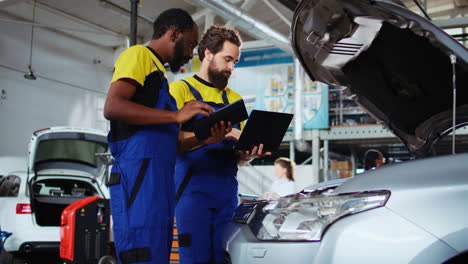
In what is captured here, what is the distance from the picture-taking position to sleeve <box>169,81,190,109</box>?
2.13 meters

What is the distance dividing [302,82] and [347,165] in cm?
243

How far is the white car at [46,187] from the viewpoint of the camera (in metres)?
5.61

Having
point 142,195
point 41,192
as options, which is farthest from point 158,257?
point 41,192

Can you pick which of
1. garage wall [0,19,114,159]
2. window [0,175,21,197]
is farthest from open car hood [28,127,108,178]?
garage wall [0,19,114,159]

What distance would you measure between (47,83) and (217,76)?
40.3 feet

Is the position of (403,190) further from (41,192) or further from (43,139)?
(41,192)

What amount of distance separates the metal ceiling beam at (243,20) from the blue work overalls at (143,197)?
7.23 m

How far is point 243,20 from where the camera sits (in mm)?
9453

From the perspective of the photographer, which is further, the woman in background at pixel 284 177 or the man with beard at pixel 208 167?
the woman in background at pixel 284 177

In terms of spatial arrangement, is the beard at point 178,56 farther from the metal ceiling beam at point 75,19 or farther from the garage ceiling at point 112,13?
the metal ceiling beam at point 75,19

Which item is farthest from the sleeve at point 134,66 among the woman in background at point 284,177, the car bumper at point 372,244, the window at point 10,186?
the window at point 10,186

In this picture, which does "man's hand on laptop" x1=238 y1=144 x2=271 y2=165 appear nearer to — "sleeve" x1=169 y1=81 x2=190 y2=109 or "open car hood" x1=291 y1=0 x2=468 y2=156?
"sleeve" x1=169 y1=81 x2=190 y2=109

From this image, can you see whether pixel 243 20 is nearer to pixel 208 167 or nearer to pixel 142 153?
pixel 208 167

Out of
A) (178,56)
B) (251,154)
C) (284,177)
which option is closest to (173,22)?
(178,56)
